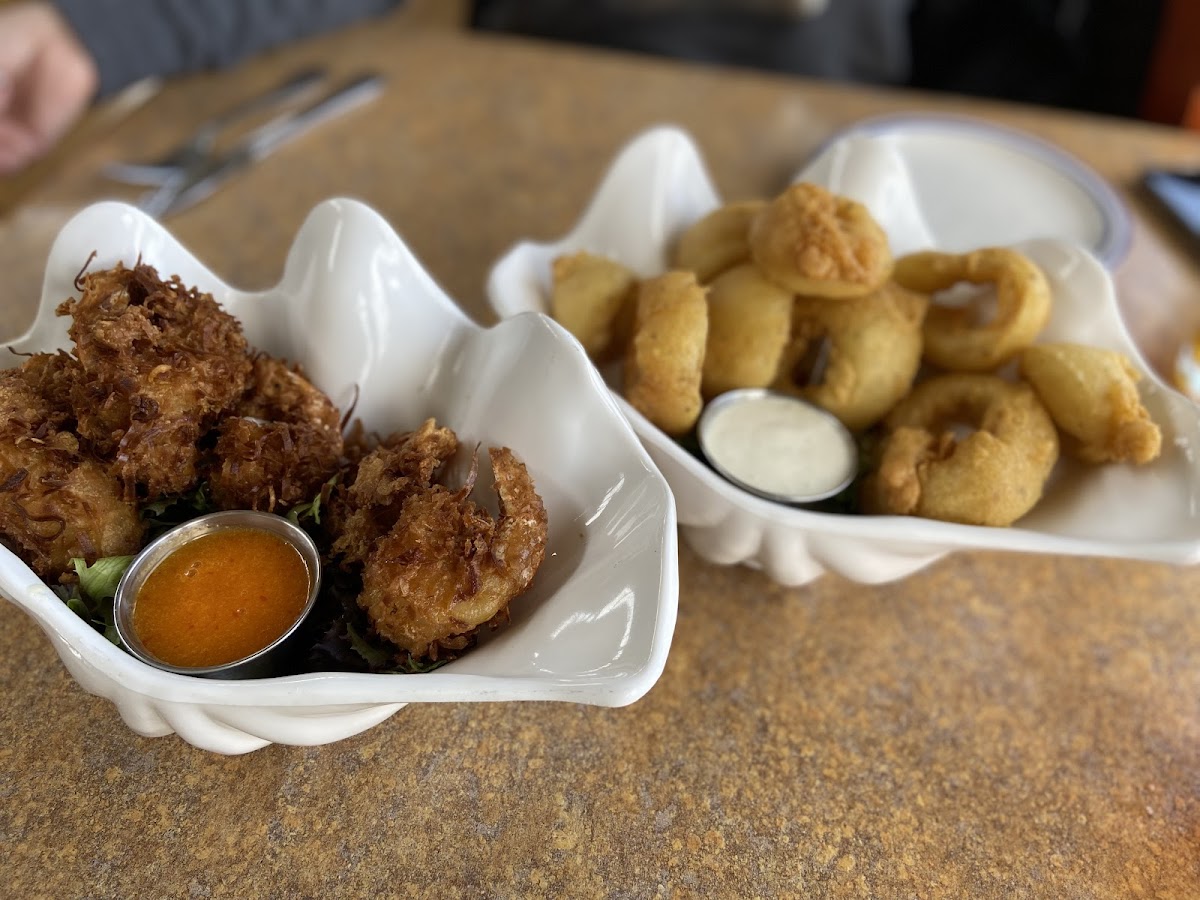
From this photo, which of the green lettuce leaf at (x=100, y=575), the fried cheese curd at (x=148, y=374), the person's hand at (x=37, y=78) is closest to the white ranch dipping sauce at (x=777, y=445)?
the fried cheese curd at (x=148, y=374)

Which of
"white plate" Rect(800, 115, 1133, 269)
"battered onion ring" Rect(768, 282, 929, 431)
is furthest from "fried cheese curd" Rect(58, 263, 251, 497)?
"white plate" Rect(800, 115, 1133, 269)

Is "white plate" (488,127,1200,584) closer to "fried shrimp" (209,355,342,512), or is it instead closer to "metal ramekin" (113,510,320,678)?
"fried shrimp" (209,355,342,512)

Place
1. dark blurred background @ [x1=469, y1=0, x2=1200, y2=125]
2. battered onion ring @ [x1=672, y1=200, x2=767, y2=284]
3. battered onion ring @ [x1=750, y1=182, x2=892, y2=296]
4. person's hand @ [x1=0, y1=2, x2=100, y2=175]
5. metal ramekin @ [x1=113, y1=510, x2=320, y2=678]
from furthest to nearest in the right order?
dark blurred background @ [x1=469, y1=0, x2=1200, y2=125] → person's hand @ [x1=0, y1=2, x2=100, y2=175] → battered onion ring @ [x1=672, y1=200, x2=767, y2=284] → battered onion ring @ [x1=750, y1=182, x2=892, y2=296] → metal ramekin @ [x1=113, y1=510, x2=320, y2=678]

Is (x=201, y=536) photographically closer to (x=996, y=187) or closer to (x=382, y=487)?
(x=382, y=487)

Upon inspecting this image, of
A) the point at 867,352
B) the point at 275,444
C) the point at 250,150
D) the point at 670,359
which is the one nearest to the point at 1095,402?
the point at 867,352

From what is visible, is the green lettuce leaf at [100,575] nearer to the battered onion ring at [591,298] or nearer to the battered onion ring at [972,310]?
the battered onion ring at [591,298]

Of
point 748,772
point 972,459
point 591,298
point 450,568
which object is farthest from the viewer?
point 591,298
